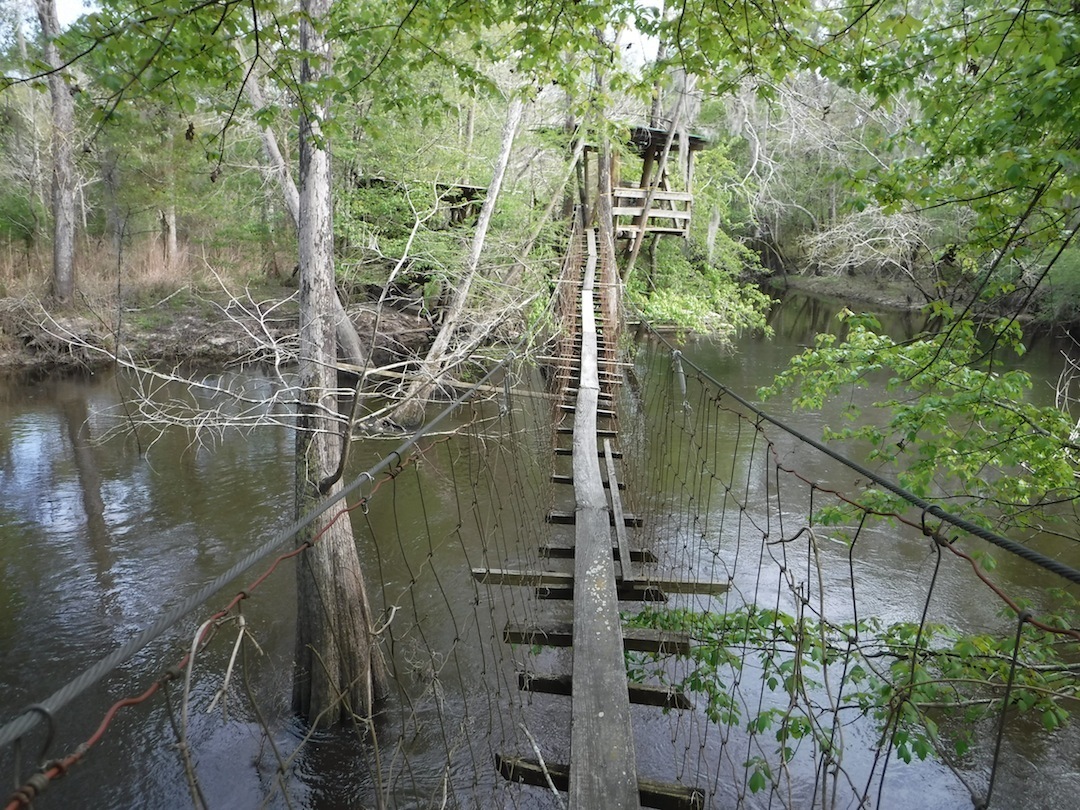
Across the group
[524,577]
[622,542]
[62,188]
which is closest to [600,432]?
[622,542]

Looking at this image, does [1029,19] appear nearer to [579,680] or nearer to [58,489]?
[579,680]

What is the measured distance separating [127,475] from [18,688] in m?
3.27

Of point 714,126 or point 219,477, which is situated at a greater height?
point 714,126

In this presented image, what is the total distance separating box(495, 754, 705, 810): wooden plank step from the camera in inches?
60.9

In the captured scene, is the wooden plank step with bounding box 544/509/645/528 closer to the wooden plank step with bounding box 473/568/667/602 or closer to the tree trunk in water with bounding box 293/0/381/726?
the wooden plank step with bounding box 473/568/667/602

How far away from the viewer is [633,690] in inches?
78.6

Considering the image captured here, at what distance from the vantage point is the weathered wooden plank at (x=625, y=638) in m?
2.17

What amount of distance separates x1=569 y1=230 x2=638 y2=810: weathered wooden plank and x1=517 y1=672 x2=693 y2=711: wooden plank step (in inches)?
4.4

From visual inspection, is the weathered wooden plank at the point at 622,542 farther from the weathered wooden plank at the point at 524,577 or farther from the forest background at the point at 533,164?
the forest background at the point at 533,164

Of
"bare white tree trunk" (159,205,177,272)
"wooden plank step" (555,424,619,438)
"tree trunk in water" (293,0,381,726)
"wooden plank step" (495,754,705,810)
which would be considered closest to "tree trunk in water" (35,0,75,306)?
"bare white tree trunk" (159,205,177,272)

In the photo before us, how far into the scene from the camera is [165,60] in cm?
210

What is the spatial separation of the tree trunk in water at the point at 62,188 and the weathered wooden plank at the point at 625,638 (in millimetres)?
11280

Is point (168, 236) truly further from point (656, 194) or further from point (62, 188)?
point (656, 194)

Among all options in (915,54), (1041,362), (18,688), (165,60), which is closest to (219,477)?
(18,688)
